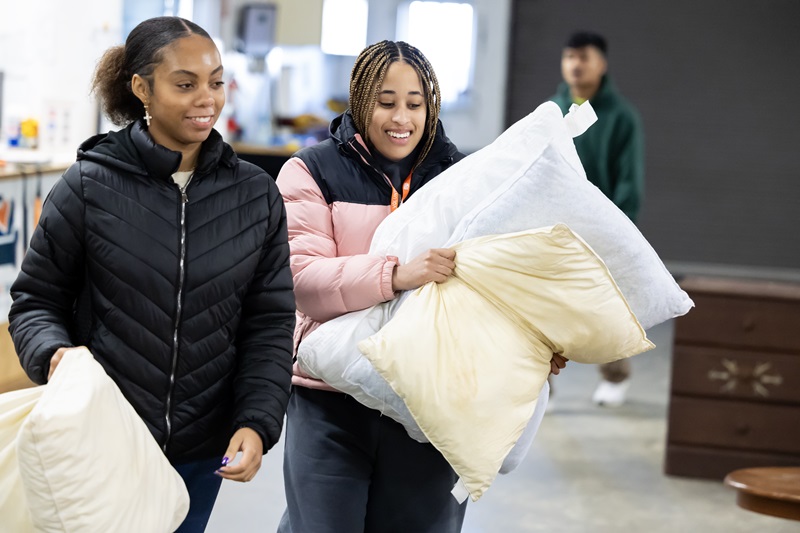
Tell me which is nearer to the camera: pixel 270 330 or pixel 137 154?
pixel 137 154

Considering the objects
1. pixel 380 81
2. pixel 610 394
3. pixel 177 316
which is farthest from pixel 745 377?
pixel 177 316

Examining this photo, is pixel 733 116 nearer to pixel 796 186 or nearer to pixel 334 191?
pixel 796 186

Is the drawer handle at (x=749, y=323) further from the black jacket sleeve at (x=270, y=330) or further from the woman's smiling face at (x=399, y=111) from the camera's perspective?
the black jacket sleeve at (x=270, y=330)

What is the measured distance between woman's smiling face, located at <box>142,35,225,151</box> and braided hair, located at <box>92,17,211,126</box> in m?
0.02

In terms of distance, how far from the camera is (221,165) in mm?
1834

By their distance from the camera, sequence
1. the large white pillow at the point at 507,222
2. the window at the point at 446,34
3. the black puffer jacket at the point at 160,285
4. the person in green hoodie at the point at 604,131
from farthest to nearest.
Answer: the window at the point at 446,34 < the person in green hoodie at the point at 604,131 < the large white pillow at the point at 507,222 < the black puffer jacket at the point at 160,285

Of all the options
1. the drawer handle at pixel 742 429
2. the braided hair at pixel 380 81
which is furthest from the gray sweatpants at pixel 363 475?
the drawer handle at pixel 742 429

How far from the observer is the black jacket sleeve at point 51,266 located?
1.69 metres

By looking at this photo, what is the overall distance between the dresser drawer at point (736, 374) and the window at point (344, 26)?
21.1ft

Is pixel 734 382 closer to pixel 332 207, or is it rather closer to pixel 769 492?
pixel 769 492

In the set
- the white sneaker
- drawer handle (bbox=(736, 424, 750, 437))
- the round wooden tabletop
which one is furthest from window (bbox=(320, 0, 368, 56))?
the round wooden tabletop

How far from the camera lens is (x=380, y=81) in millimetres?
2102

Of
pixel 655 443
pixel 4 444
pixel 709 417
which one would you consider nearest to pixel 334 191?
pixel 4 444

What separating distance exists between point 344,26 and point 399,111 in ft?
27.7
